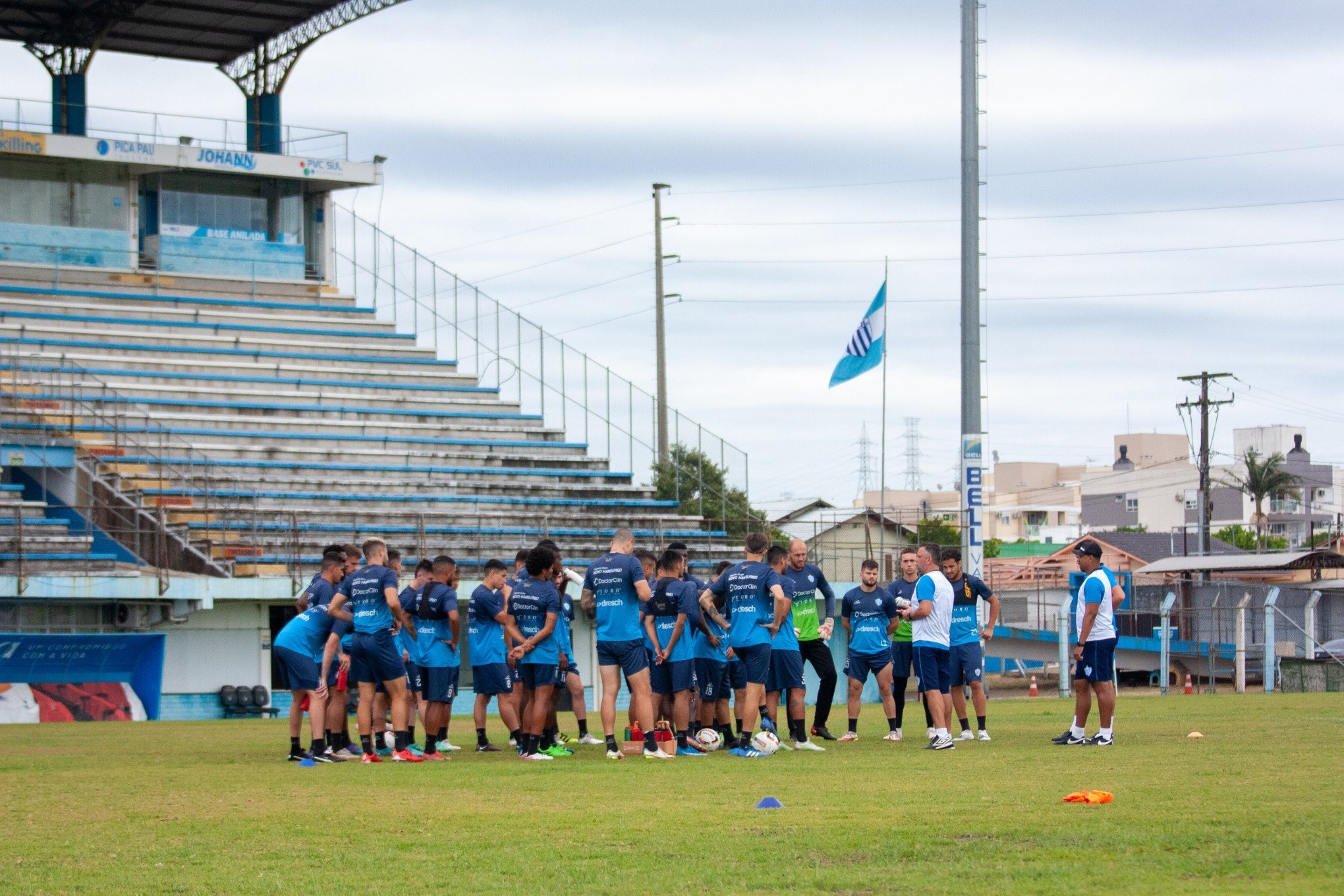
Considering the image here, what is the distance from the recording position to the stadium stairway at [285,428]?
30.3m

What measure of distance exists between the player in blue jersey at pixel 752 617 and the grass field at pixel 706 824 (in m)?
0.64

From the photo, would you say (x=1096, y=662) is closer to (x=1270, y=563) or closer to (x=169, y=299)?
(x=169, y=299)

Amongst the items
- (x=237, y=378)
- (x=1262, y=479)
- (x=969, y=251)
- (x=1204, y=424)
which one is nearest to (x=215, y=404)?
(x=237, y=378)

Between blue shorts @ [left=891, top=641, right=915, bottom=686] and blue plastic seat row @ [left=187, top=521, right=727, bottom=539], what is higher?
blue plastic seat row @ [left=187, top=521, right=727, bottom=539]

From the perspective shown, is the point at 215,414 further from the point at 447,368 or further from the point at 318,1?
the point at 318,1

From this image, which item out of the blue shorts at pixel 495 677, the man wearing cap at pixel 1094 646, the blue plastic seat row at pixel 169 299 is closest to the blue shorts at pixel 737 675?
the blue shorts at pixel 495 677

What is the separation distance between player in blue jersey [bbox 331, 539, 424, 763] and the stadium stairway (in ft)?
47.2

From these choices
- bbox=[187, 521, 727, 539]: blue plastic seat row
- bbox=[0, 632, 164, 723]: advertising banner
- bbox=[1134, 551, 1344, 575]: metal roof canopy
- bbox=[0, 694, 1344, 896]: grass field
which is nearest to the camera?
bbox=[0, 694, 1344, 896]: grass field

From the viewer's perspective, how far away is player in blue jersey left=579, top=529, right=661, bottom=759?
550 inches

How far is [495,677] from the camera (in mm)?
14727

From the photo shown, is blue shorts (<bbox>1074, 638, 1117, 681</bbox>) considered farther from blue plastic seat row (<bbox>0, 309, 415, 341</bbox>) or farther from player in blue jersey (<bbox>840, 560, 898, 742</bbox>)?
blue plastic seat row (<bbox>0, 309, 415, 341</bbox>)

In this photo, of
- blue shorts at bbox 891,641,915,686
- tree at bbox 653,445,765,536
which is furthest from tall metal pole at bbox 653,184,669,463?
blue shorts at bbox 891,641,915,686

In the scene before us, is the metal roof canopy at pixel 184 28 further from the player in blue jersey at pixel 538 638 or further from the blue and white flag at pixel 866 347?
the player in blue jersey at pixel 538 638

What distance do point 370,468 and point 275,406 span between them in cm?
328
